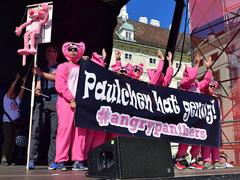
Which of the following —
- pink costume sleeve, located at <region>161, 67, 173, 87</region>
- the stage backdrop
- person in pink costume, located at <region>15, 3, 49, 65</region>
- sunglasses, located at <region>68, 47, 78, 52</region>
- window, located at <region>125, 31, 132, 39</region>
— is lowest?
the stage backdrop

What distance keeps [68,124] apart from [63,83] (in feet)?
1.39

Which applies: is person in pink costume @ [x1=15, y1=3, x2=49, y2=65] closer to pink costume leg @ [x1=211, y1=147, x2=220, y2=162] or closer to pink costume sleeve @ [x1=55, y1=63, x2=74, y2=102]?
pink costume sleeve @ [x1=55, y1=63, x2=74, y2=102]

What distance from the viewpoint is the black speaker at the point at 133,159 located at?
2.23 m

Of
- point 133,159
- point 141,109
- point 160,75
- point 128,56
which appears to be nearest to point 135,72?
point 160,75

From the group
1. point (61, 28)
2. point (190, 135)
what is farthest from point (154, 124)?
point (61, 28)

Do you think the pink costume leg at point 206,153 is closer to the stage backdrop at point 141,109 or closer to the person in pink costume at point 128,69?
the stage backdrop at point 141,109

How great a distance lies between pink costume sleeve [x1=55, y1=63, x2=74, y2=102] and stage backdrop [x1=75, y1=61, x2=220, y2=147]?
11 centimetres

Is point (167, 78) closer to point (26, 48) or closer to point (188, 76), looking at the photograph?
point (188, 76)

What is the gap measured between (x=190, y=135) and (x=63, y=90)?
6.12ft

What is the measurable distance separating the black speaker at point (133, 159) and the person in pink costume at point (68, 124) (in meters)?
1.00

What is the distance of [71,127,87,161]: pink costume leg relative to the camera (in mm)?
3504

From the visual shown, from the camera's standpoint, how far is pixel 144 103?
13.5 ft

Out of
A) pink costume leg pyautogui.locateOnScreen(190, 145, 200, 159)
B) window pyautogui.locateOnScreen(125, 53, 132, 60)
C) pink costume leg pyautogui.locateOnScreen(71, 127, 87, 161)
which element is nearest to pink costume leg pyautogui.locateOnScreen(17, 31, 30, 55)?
pink costume leg pyautogui.locateOnScreen(71, 127, 87, 161)

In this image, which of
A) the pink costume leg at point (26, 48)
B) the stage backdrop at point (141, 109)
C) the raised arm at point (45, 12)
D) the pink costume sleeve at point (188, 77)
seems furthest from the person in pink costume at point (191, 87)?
the pink costume leg at point (26, 48)
